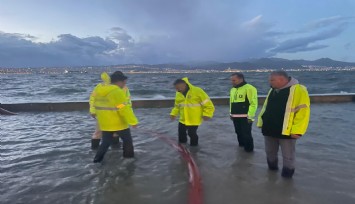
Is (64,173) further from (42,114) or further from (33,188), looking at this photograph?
(42,114)

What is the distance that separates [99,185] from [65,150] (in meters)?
2.66

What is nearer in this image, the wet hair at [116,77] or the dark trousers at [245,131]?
the wet hair at [116,77]

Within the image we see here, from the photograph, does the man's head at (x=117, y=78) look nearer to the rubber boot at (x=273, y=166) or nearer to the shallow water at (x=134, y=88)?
the rubber boot at (x=273, y=166)

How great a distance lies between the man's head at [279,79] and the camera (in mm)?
4785

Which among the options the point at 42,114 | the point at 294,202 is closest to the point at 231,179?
the point at 294,202

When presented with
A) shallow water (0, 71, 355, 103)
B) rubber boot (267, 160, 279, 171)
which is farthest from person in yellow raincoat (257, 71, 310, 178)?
shallow water (0, 71, 355, 103)

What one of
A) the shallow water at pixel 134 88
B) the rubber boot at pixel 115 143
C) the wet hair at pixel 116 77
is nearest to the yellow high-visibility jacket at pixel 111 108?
the wet hair at pixel 116 77

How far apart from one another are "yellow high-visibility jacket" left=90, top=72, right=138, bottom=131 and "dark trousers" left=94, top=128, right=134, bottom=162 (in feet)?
0.47

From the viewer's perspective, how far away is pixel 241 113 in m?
6.57

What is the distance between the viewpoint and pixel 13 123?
11359 mm

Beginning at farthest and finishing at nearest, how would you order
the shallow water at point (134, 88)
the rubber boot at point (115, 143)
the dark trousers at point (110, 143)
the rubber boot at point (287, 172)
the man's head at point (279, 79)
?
the shallow water at point (134, 88) < the rubber boot at point (115, 143) < the dark trousers at point (110, 143) < the rubber boot at point (287, 172) < the man's head at point (279, 79)

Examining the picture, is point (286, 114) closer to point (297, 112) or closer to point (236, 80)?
point (297, 112)

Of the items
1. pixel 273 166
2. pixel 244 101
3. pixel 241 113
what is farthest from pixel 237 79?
pixel 273 166

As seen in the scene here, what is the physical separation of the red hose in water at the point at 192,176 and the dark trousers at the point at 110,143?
1.11 m
